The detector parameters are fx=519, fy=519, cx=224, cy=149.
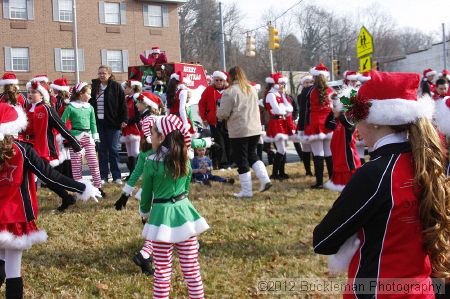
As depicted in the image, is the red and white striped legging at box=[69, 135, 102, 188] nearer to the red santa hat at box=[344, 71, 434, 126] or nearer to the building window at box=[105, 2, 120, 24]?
the red santa hat at box=[344, 71, 434, 126]

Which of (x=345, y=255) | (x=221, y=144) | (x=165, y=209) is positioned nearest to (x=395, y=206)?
(x=345, y=255)

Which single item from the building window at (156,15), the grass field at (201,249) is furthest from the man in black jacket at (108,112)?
the building window at (156,15)

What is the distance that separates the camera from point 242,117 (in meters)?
8.42

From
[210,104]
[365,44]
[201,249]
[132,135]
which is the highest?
[365,44]

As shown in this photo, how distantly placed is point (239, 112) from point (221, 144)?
4157 mm

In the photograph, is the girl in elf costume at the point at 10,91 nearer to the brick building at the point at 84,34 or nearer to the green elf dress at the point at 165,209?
the green elf dress at the point at 165,209

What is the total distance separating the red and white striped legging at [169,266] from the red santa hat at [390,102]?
217cm

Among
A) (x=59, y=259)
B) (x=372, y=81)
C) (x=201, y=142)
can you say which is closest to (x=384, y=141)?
(x=372, y=81)

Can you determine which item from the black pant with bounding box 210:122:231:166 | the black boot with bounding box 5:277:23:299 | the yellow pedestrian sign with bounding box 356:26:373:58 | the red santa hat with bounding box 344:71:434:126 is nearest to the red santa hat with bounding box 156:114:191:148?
the black boot with bounding box 5:277:23:299

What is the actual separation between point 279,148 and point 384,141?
319 inches

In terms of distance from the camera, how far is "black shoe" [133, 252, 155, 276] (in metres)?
5.31

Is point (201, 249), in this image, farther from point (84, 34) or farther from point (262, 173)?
point (84, 34)

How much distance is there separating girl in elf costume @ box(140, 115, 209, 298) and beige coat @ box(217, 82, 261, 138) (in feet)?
12.9

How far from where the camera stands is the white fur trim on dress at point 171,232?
4.18 metres
